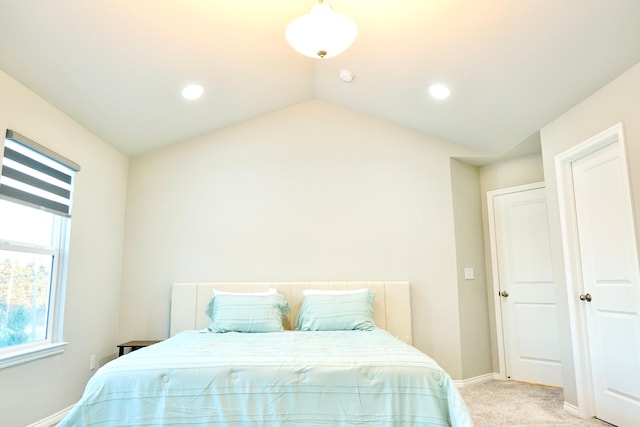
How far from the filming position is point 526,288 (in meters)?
4.23

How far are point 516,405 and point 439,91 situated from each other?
2605mm

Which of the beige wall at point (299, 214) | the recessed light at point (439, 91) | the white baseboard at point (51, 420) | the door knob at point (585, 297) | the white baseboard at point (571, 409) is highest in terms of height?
the recessed light at point (439, 91)

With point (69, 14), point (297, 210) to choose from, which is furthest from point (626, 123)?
point (69, 14)

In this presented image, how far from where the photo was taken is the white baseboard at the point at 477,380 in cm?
401

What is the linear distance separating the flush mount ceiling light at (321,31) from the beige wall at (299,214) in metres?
1.95

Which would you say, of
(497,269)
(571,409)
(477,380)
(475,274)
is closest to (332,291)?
(475,274)

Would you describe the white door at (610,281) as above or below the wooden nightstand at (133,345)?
above

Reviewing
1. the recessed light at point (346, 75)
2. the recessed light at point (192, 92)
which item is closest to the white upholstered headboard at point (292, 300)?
the recessed light at point (192, 92)

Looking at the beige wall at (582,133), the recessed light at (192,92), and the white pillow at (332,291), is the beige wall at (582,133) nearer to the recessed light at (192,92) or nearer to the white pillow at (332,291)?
the white pillow at (332,291)

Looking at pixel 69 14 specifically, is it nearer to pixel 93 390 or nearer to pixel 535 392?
pixel 93 390

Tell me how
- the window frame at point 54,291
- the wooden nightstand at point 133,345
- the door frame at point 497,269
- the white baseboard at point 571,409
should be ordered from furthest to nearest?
the door frame at point 497,269 → the wooden nightstand at point 133,345 → the white baseboard at point 571,409 → the window frame at point 54,291

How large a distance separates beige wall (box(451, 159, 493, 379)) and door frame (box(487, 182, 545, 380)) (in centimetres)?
9

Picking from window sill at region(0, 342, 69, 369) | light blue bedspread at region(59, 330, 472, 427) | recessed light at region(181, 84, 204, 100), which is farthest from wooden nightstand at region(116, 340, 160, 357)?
recessed light at region(181, 84, 204, 100)

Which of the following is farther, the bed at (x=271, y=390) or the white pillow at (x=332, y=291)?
the white pillow at (x=332, y=291)
